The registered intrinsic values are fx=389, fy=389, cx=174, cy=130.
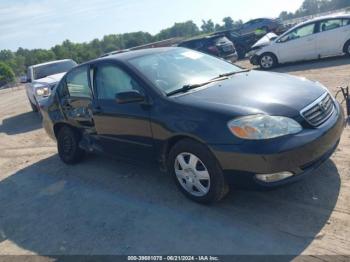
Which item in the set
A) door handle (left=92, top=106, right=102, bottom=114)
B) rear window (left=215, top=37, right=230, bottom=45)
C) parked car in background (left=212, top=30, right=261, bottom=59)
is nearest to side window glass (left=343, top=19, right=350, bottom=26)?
rear window (left=215, top=37, right=230, bottom=45)

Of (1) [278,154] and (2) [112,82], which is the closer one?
(1) [278,154]

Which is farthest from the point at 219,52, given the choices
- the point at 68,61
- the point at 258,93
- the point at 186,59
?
the point at 258,93

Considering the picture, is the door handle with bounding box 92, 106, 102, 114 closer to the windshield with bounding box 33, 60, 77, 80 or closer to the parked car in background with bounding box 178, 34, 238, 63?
the windshield with bounding box 33, 60, 77, 80

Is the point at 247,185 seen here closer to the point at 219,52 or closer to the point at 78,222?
the point at 78,222

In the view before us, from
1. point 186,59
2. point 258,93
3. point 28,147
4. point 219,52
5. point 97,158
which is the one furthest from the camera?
point 219,52

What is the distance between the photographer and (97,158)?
21.7 ft

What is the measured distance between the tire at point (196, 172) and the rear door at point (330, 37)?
33.1 feet

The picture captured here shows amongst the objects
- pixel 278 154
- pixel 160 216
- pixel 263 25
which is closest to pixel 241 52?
pixel 263 25

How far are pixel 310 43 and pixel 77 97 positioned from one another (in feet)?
31.8

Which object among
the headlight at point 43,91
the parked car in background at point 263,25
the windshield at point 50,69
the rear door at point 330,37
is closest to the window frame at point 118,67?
the headlight at point 43,91

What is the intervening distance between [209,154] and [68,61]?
10.4 metres

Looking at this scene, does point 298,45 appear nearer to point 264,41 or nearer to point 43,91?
point 264,41

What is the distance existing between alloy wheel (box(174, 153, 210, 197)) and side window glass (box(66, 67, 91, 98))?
1.94m

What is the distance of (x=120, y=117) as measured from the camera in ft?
15.9
